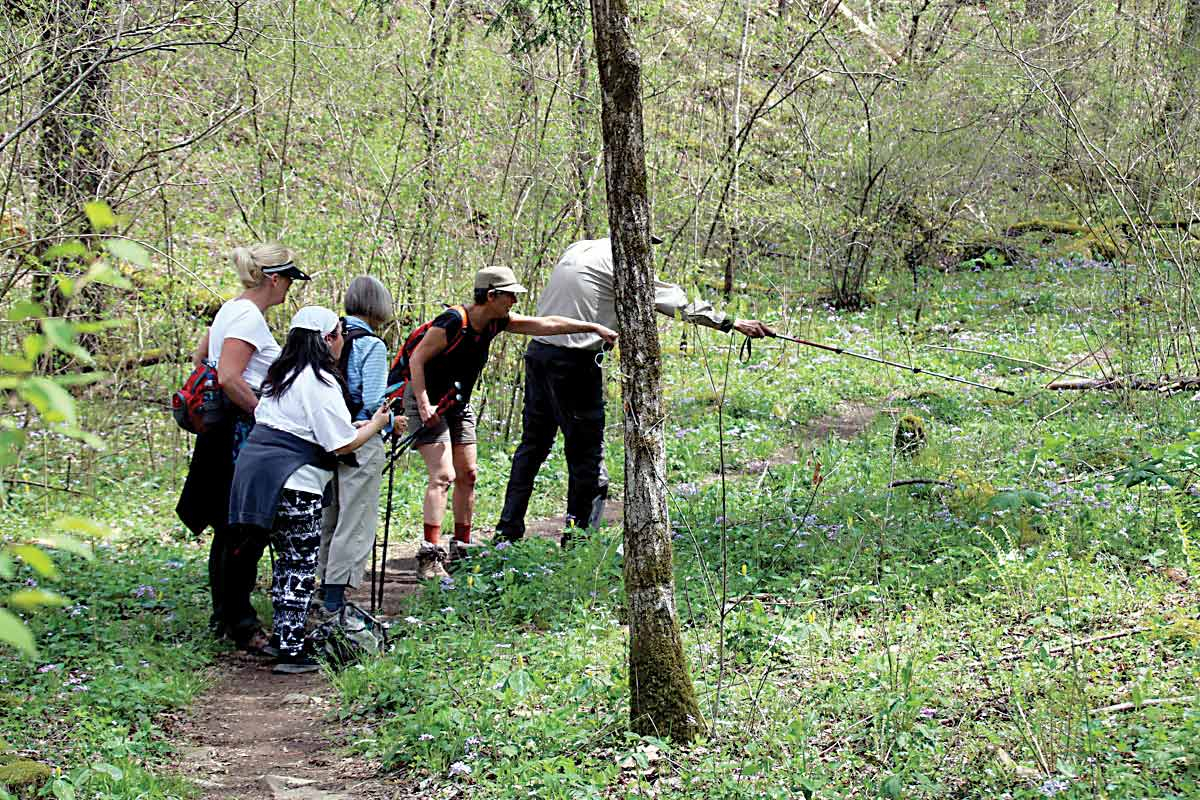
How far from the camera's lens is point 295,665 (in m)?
5.16

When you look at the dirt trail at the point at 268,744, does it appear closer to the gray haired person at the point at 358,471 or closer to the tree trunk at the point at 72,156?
the gray haired person at the point at 358,471

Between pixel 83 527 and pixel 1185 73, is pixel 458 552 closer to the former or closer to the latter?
pixel 83 527

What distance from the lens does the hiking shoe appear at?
16.8 ft

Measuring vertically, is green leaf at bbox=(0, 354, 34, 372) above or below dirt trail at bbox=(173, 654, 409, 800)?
above

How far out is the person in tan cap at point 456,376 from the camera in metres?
6.03

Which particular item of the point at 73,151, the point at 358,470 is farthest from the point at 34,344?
the point at 73,151

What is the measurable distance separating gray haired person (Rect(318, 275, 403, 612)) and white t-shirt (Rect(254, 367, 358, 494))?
35 centimetres

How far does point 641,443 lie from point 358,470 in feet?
7.42

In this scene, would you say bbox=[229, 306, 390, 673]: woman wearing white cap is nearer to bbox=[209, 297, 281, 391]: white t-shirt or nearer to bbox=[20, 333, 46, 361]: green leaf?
bbox=[209, 297, 281, 391]: white t-shirt

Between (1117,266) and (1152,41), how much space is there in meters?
2.10

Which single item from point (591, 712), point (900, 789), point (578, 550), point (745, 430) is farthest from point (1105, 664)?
point (745, 430)

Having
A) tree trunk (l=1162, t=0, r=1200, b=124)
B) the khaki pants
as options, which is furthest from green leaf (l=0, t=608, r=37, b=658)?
tree trunk (l=1162, t=0, r=1200, b=124)

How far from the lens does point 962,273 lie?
17.1 meters

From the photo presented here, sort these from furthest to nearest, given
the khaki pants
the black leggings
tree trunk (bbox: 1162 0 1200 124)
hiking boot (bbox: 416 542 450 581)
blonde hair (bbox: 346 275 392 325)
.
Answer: tree trunk (bbox: 1162 0 1200 124) → hiking boot (bbox: 416 542 450 581) → blonde hair (bbox: 346 275 392 325) → the khaki pants → the black leggings
